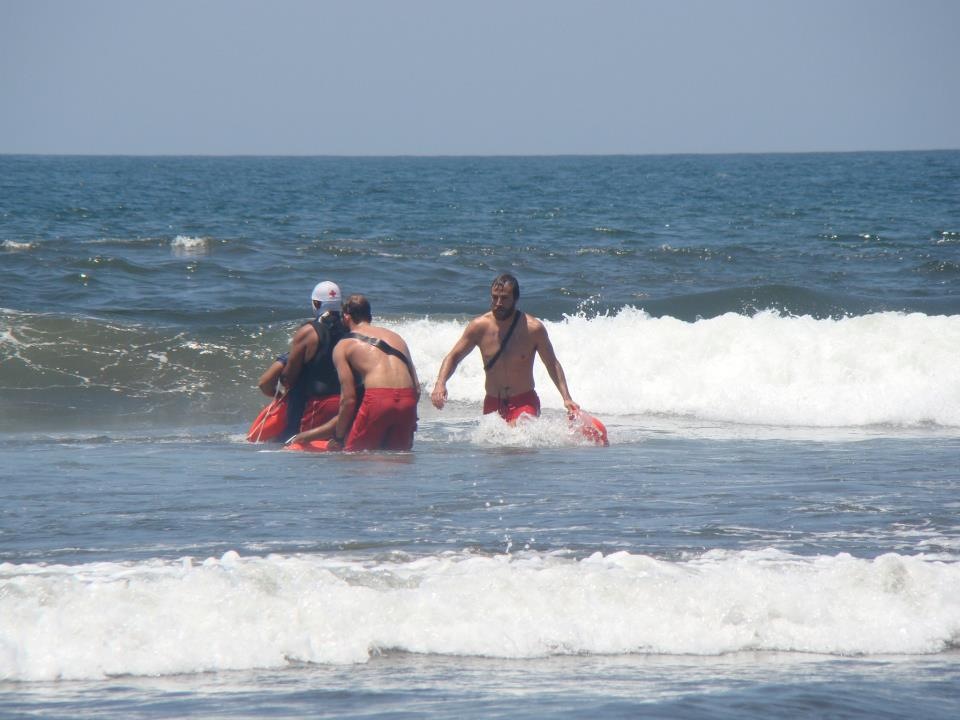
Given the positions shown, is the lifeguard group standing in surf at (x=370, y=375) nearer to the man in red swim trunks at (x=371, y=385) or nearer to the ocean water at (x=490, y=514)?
the man in red swim trunks at (x=371, y=385)

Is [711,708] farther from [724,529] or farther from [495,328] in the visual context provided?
[495,328]

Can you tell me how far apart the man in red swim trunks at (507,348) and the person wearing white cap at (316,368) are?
0.76 meters

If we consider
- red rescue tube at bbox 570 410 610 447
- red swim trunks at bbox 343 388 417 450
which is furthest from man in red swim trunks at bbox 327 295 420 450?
red rescue tube at bbox 570 410 610 447

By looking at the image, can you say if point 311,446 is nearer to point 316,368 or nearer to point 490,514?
point 316,368


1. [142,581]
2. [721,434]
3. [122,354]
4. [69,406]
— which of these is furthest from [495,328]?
[122,354]

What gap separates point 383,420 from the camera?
8727 mm

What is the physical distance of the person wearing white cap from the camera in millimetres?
8781

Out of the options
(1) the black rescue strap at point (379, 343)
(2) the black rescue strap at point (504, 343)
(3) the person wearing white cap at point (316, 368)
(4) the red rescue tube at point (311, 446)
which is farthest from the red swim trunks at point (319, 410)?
(2) the black rescue strap at point (504, 343)

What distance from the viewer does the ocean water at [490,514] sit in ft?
15.4

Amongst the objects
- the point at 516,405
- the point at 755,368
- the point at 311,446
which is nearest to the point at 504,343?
→ the point at 516,405

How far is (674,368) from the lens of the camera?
46.3ft

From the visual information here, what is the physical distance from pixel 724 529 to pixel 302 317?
1101cm

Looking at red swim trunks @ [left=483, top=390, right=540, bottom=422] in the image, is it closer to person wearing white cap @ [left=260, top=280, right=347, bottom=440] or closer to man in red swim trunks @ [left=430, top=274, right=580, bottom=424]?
man in red swim trunks @ [left=430, top=274, right=580, bottom=424]

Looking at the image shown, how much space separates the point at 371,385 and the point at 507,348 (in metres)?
1.05
